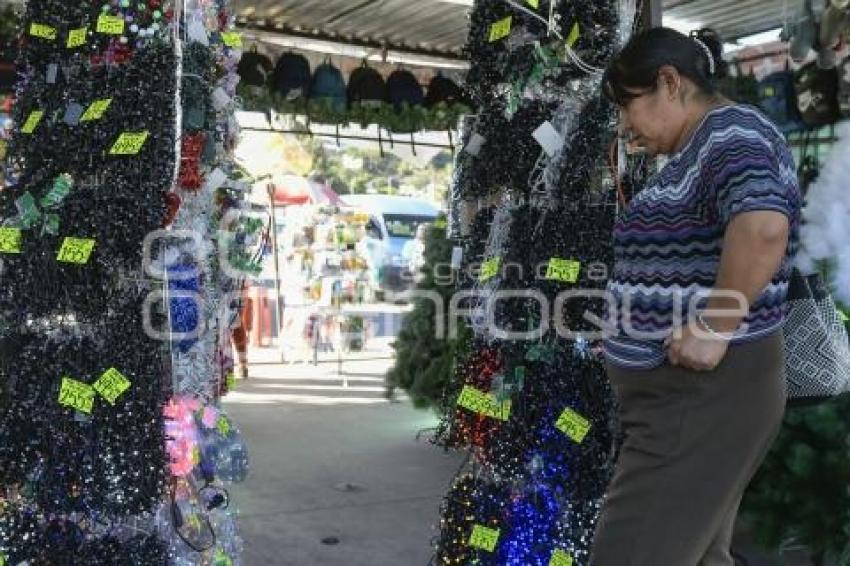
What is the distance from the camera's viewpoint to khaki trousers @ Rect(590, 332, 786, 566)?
63.5 inches

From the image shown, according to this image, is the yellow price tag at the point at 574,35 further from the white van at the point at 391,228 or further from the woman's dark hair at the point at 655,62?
the white van at the point at 391,228

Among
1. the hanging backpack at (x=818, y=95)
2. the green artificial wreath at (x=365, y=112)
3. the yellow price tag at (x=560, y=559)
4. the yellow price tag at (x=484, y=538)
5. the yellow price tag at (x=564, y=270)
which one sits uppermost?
the green artificial wreath at (x=365, y=112)

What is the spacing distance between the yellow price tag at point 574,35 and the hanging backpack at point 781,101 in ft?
4.90

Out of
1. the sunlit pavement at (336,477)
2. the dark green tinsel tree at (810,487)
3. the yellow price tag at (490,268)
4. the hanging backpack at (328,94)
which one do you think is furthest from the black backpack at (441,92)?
the dark green tinsel tree at (810,487)

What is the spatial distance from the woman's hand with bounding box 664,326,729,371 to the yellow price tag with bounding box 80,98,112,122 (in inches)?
72.9

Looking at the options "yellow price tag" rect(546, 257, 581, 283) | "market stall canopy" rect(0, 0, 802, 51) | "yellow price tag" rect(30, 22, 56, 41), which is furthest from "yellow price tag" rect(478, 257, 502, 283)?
"market stall canopy" rect(0, 0, 802, 51)

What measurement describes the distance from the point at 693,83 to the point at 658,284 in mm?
408

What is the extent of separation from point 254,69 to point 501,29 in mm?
Result: 3458

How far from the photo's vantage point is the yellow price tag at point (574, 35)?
2.69 metres

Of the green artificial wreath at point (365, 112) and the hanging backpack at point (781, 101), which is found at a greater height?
the green artificial wreath at point (365, 112)

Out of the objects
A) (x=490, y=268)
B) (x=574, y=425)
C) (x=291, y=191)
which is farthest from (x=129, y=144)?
(x=291, y=191)

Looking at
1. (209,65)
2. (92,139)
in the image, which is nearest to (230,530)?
(92,139)

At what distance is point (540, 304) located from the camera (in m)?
2.70

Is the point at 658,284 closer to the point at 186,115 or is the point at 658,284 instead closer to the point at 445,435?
the point at 445,435
